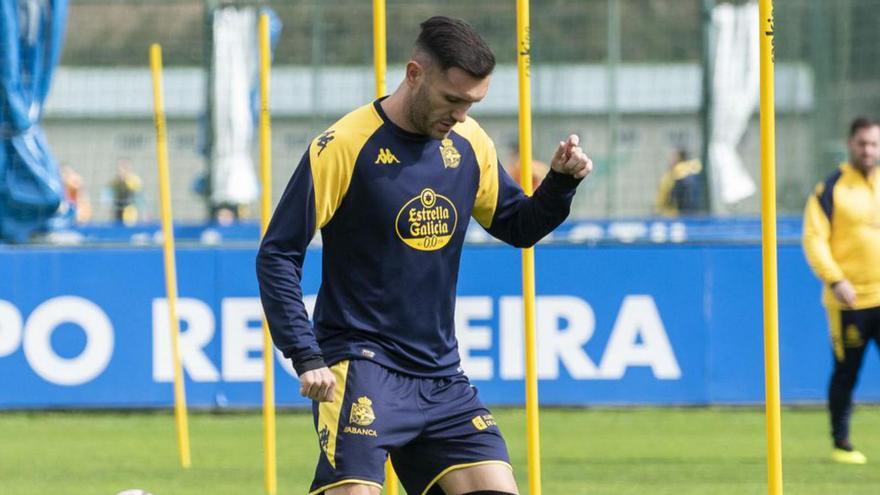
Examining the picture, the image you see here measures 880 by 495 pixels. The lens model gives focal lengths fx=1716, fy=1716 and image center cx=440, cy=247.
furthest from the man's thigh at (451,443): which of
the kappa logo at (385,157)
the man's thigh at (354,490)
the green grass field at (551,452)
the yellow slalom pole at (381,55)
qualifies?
the green grass field at (551,452)

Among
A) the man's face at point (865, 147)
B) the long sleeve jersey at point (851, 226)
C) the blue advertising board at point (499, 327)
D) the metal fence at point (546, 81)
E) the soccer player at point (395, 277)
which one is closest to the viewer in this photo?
the soccer player at point (395, 277)

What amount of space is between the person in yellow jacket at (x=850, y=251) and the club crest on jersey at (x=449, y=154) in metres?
5.90

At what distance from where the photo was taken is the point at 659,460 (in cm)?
1121

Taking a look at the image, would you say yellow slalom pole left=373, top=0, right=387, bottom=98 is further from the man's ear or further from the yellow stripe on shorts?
the yellow stripe on shorts

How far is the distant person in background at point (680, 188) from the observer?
1627cm

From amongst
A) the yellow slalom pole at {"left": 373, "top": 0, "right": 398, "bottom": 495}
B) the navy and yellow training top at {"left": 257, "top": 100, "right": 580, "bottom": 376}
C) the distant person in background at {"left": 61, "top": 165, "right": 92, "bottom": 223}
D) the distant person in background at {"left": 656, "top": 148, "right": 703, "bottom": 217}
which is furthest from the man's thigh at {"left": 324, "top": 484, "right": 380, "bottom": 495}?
the distant person in background at {"left": 61, "top": 165, "right": 92, "bottom": 223}

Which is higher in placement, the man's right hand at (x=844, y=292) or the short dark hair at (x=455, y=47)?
the short dark hair at (x=455, y=47)

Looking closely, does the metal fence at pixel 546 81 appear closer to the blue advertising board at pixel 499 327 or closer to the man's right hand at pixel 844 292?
the blue advertising board at pixel 499 327

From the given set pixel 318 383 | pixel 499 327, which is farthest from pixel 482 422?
pixel 499 327

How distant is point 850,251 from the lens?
11.4 m

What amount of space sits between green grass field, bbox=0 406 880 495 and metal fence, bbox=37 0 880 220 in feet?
11.3

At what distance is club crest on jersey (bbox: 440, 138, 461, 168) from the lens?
568 centimetres

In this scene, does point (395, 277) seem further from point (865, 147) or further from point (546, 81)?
point (546, 81)

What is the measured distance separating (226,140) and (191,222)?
3.84ft
